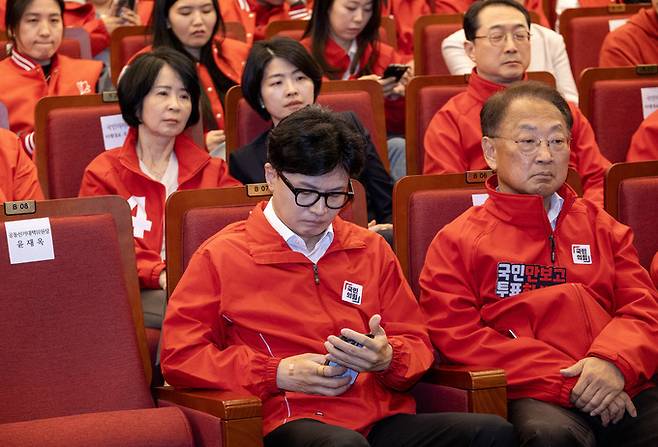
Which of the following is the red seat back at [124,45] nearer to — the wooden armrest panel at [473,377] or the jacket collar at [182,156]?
the jacket collar at [182,156]

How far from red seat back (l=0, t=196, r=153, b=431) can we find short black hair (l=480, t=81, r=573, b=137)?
94 cm

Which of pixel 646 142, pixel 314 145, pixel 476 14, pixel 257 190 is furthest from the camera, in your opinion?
pixel 476 14

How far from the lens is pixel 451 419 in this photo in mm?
2471

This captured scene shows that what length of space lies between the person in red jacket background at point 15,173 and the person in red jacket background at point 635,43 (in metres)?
2.33

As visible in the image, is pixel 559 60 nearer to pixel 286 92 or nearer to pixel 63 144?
pixel 286 92

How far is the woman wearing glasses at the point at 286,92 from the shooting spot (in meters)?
3.62

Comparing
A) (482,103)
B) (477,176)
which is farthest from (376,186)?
(477,176)

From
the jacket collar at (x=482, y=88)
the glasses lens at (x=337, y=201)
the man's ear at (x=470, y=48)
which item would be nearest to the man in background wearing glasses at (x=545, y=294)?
the glasses lens at (x=337, y=201)

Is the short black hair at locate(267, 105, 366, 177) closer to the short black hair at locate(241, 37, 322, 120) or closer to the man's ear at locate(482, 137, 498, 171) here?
the man's ear at locate(482, 137, 498, 171)

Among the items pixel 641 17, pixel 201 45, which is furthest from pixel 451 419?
pixel 641 17

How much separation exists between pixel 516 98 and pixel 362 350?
0.86m

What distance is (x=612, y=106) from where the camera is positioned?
387cm

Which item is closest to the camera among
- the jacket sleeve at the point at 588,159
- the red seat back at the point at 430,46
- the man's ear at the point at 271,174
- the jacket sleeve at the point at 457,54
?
the man's ear at the point at 271,174

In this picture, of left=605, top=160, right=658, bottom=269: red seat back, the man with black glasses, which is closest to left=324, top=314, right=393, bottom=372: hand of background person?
the man with black glasses
